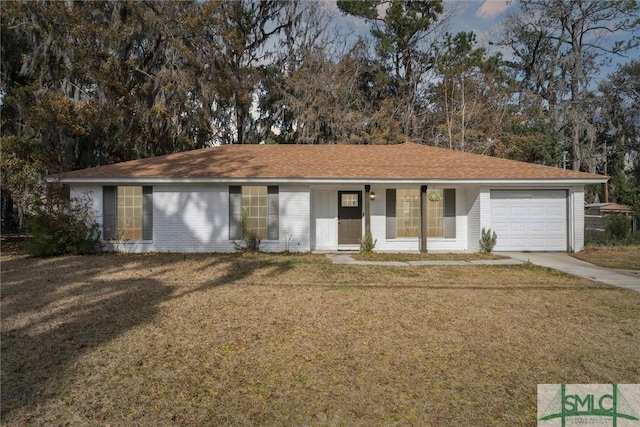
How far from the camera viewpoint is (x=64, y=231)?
12086 millimetres

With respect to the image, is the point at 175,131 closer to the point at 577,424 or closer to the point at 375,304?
the point at 375,304

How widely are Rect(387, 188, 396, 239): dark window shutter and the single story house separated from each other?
0.11ft

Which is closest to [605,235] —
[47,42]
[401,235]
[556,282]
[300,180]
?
[401,235]

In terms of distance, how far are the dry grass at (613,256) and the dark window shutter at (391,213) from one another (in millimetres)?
5733

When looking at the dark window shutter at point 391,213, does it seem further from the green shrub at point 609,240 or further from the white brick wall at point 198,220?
the green shrub at point 609,240

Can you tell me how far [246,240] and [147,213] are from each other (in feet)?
10.9

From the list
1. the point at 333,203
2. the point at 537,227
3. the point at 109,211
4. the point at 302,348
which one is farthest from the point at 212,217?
the point at 537,227

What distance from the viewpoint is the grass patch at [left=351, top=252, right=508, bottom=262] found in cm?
1196

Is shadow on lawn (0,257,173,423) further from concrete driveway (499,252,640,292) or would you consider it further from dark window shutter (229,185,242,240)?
concrete driveway (499,252,640,292)

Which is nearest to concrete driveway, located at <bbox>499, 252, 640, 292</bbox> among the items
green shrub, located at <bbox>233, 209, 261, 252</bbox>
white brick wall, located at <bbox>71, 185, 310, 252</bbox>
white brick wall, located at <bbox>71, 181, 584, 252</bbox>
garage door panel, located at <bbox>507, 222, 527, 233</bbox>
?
garage door panel, located at <bbox>507, 222, 527, 233</bbox>

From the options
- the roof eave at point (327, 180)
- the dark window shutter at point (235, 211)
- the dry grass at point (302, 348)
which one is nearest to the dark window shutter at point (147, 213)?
the roof eave at point (327, 180)

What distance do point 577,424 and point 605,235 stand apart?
52.5 feet

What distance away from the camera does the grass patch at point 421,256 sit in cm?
1196

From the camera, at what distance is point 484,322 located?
564cm
